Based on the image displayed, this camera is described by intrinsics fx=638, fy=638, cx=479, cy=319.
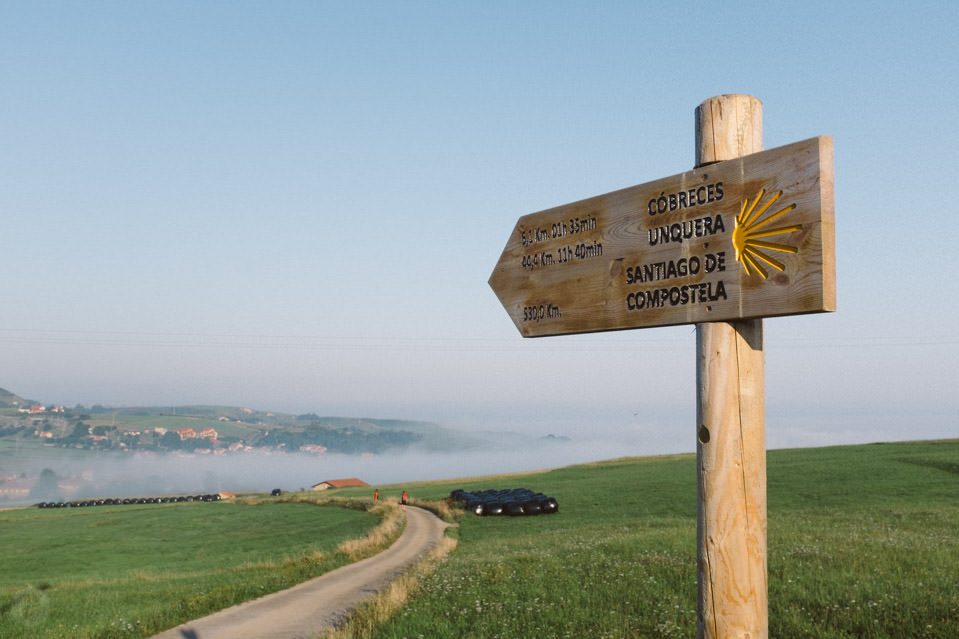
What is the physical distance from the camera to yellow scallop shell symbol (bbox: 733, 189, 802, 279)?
11.1 feet

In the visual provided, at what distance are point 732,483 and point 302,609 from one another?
14.6m

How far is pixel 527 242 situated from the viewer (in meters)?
4.94

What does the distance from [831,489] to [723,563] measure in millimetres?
48547

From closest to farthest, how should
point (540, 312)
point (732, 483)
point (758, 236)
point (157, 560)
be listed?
point (758, 236) < point (732, 483) < point (540, 312) < point (157, 560)

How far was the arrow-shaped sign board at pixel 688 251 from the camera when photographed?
130 inches

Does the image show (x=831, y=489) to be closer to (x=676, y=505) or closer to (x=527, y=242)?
(x=676, y=505)

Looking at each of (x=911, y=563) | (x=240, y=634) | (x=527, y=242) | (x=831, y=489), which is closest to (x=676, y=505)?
(x=831, y=489)

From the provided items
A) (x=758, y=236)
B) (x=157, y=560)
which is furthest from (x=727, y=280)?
(x=157, y=560)

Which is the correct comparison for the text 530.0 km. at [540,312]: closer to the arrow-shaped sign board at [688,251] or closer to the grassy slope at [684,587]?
the arrow-shaped sign board at [688,251]

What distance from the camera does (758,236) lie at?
138 inches

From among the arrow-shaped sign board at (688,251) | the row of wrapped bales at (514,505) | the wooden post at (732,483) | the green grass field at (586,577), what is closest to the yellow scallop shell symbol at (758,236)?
the arrow-shaped sign board at (688,251)

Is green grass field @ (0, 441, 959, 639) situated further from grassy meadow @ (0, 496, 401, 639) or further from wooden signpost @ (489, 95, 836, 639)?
wooden signpost @ (489, 95, 836, 639)

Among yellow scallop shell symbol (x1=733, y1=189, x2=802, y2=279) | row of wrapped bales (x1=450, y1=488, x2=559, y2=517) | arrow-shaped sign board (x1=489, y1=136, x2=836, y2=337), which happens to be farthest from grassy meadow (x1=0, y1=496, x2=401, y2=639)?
yellow scallop shell symbol (x1=733, y1=189, x2=802, y2=279)

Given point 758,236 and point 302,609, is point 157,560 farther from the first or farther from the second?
point 758,236
